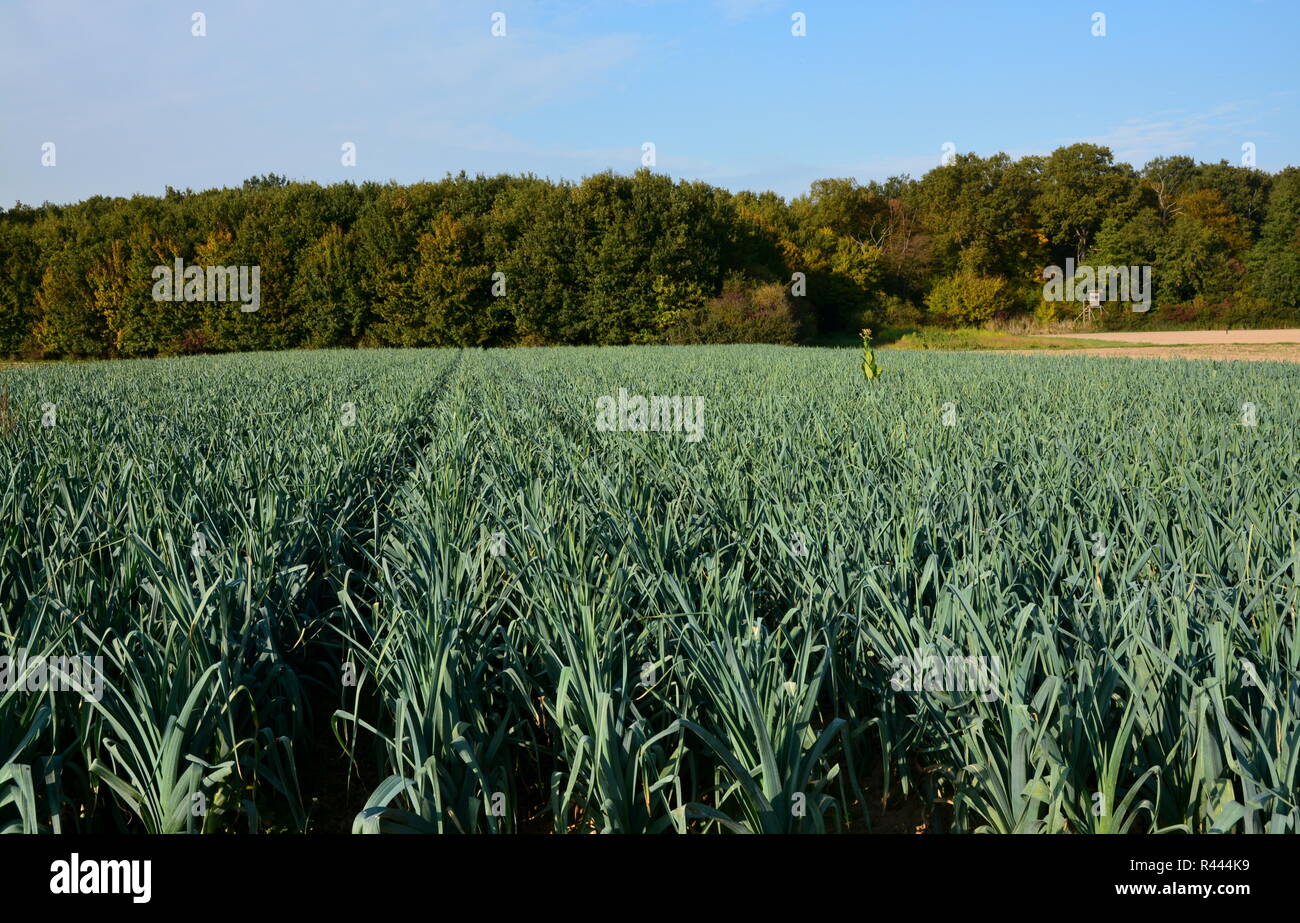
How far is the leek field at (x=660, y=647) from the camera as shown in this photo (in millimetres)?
1378

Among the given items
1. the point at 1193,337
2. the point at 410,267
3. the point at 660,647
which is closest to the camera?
the point at 660,647

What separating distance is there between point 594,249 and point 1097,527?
95.8ft

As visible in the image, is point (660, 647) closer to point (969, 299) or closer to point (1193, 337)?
point (1193, 337)

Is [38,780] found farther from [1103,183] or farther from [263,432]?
[1103,183]

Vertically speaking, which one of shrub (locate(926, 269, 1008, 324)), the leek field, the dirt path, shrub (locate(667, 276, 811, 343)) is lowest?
the leek field

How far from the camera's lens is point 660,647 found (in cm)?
177

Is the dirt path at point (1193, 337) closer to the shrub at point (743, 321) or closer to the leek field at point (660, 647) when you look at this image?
the shrub at point (743, 321)

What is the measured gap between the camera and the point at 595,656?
5.36 feet

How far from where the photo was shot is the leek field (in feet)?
4.52

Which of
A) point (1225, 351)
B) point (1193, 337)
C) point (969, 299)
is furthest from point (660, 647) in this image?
point (969, 299)

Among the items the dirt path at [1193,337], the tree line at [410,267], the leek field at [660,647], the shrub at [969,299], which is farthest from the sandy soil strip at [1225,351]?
the leek field at [660,647]

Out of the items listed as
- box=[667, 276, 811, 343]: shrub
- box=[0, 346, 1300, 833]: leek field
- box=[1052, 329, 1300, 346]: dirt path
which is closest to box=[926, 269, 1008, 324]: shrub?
box=[1052, 329, 1300, 346]: dirt path

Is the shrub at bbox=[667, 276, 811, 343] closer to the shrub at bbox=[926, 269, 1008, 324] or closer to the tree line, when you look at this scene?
the tree line

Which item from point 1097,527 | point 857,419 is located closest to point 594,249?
point 857,419
